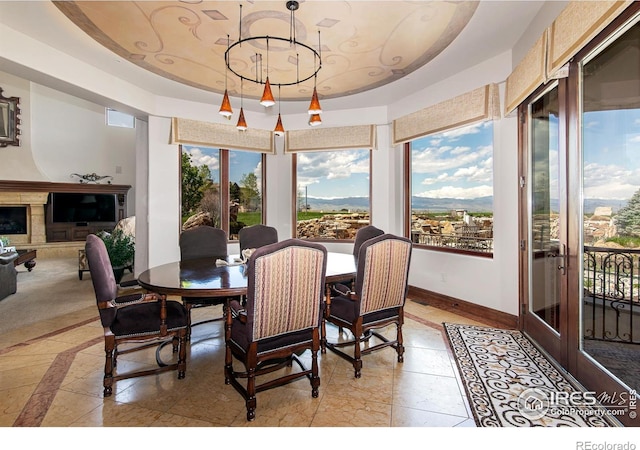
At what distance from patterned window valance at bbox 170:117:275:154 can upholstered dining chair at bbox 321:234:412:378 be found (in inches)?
140

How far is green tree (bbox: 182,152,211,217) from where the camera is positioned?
521 cm

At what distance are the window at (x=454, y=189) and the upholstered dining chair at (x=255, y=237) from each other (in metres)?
2.22

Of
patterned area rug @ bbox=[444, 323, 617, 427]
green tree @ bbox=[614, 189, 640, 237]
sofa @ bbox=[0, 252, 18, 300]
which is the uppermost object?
green tree @ bbox=[614, 189, 640, 237]

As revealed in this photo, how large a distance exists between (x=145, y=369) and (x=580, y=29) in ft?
12.6

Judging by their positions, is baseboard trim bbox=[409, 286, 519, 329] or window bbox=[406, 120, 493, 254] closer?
baseboard trim bbox=[409, 286, 519, 329]

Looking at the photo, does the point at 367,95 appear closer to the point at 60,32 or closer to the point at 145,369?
the point at 60,32

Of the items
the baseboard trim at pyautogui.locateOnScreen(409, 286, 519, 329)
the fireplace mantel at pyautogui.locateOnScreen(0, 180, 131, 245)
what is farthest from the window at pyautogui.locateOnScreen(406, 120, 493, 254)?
the fireplace mantel at pyautogui.locateOnScreen(0, 180, 131, 245)

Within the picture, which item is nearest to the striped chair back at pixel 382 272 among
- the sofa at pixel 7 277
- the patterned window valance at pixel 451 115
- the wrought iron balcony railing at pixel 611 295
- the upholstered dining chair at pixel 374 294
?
the upholstered dining chair at pixel 374 294

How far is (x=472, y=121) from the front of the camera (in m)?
3.73

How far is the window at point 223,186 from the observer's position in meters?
5.27

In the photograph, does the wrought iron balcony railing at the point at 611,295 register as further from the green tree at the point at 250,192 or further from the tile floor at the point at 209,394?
the green tree at the point at 250,192

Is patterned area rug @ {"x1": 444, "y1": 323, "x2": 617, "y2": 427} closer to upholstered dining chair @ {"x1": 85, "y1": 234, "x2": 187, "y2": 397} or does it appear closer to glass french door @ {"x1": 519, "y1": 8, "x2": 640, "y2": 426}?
glass french door @ {"x1": 519, "y1": 8, "x2": 640, "y2": 426}

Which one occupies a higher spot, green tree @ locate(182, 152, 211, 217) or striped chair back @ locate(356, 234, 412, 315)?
green tree @ locate(182, 152, 211, 217)
